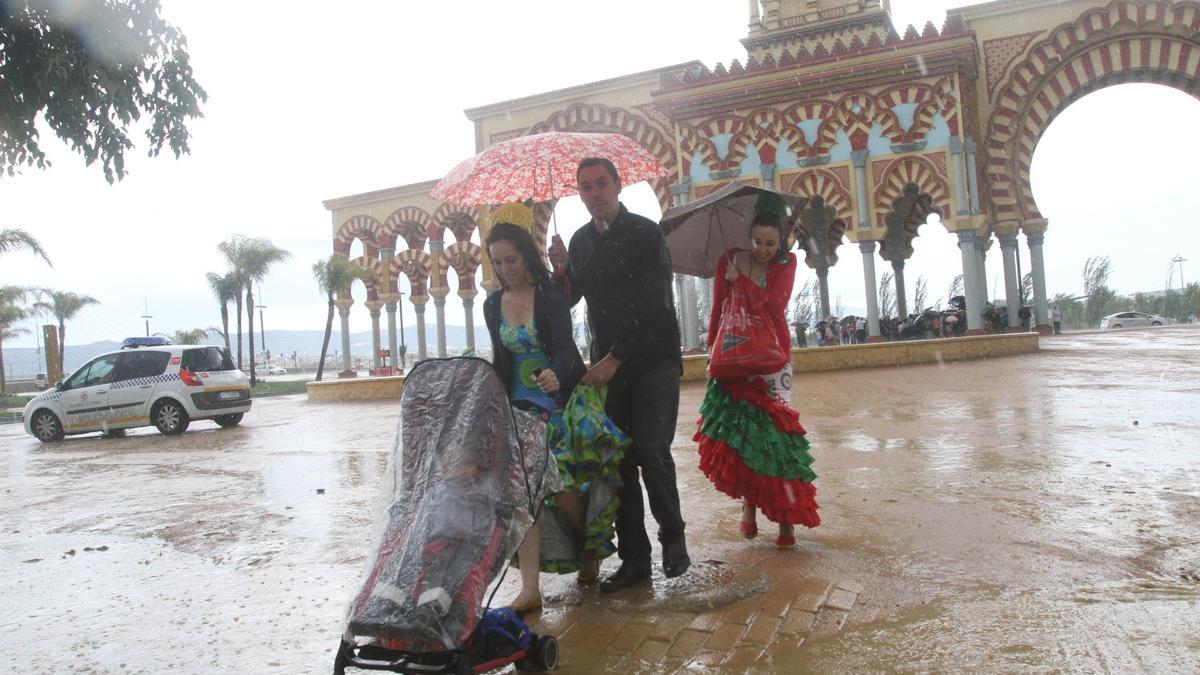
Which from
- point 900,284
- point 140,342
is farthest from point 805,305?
point 140,342

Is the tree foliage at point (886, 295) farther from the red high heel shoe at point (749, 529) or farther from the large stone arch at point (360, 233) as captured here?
the red high heel shoe at point (749, 529)

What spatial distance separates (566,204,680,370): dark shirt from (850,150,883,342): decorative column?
16000mm

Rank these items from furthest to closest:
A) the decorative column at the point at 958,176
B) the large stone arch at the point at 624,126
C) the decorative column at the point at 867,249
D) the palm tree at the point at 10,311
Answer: the palm tree at the point at 10,311 < the large stone arch at the point at 624,126 < the decorative column at the point at 867,249 < the decorative column at the point at 958,176

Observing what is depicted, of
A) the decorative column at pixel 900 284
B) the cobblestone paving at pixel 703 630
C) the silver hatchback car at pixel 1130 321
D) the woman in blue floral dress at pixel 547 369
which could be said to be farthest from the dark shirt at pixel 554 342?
the silver hatchback car at pixel 1130 321

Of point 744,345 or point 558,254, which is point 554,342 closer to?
point 558,254

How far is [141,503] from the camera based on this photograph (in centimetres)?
632

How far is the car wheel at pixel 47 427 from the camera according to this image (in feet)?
45.7

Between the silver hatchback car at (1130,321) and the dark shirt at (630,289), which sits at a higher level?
the dark shirt at (630,289)

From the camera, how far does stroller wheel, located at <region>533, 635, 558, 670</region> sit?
243cm

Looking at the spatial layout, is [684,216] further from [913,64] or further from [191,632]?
[913,64]

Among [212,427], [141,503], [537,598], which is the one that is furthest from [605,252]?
[212,427]

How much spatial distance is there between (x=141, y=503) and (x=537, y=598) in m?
4.60

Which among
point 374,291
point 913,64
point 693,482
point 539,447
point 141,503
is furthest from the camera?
point 374,291

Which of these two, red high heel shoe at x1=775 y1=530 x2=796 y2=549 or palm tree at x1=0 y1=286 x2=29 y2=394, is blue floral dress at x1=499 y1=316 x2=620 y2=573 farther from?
palm tree at x1=0 y1=286 x2=29 y2=394
